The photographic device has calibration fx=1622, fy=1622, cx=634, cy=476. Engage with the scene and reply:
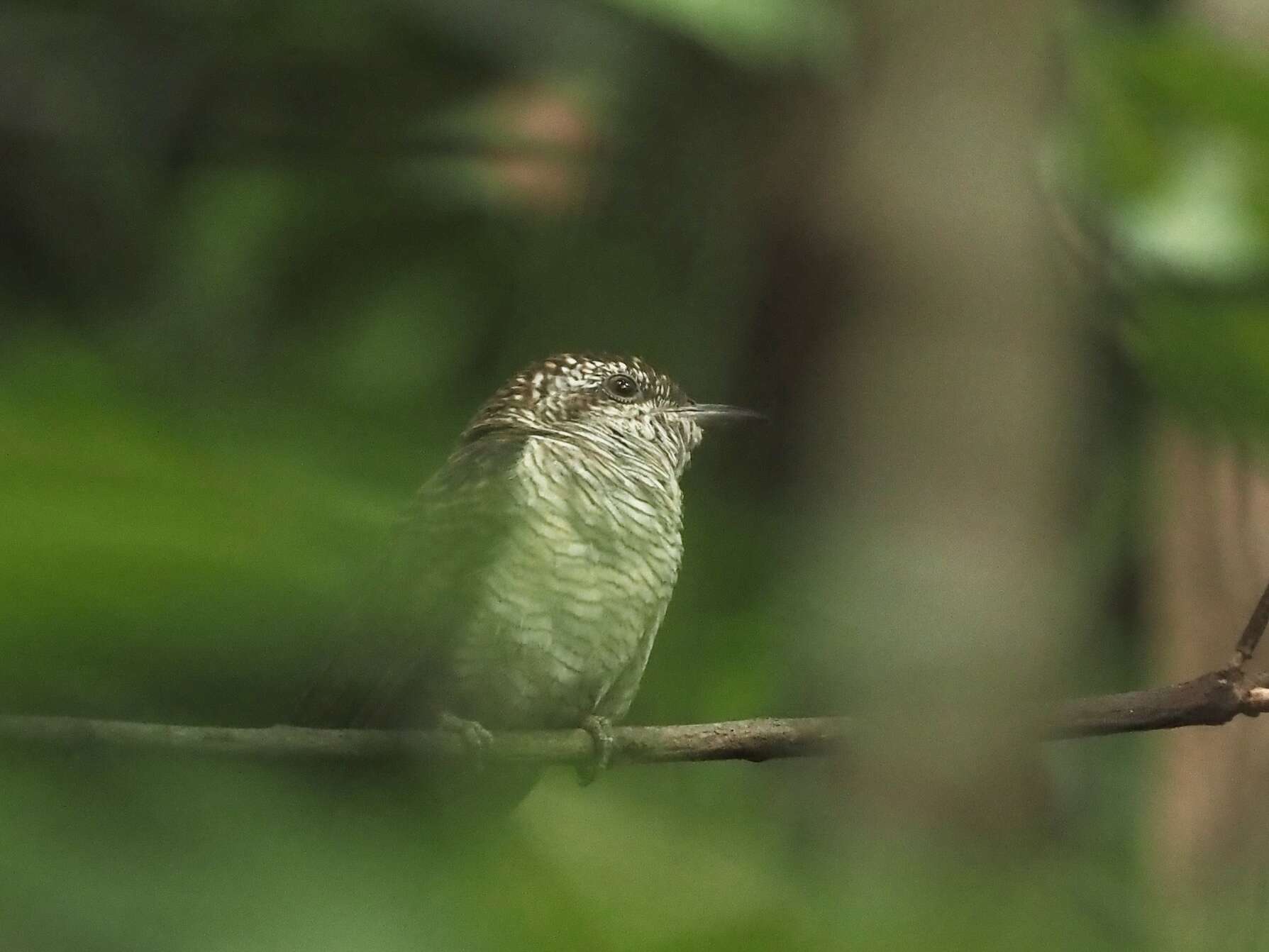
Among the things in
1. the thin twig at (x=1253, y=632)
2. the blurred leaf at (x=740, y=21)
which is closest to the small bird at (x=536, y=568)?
the blurred leaf at (x=740, y=21)

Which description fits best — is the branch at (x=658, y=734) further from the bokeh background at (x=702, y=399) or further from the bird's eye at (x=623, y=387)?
the bird's eye at (x=623, y=387)

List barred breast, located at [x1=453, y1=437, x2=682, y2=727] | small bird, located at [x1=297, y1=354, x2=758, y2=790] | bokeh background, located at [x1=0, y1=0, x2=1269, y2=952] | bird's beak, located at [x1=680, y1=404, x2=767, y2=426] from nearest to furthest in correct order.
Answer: bokeh background, located at [x1=0, y1=0, x2=1269, y2=952] < small bird, located at [x1=297, y1=354, x2=758, y2=790] < barred breast, located at [x1=453, y1=437, x2=682, y2=727] < bird's beak, located at [x1=680, y1=404, x2=767, y2=426]

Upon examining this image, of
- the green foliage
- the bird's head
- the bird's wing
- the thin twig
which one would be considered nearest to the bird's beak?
the bird's head

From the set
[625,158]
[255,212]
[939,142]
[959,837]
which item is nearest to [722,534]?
[959,837]

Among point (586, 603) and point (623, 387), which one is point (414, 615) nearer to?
point (586, 603)

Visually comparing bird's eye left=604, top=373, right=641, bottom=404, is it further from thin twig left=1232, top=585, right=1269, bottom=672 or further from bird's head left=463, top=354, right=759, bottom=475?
thin twig left=1232, top=585, right=1269, bottom=672
